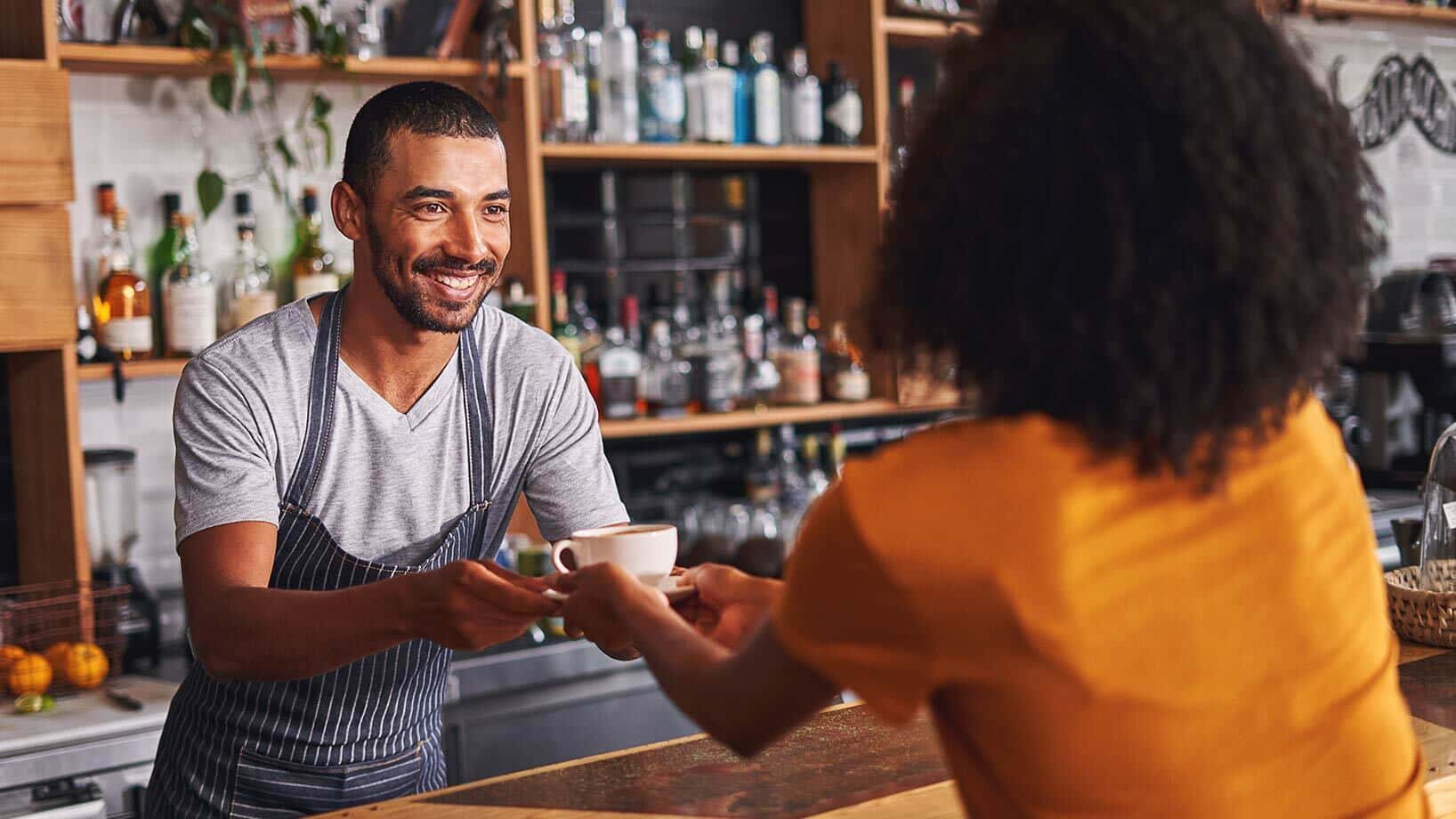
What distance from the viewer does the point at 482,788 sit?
1415mm

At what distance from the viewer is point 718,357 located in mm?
3201

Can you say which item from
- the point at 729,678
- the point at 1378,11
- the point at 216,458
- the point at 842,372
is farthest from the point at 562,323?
the point at 1378,11

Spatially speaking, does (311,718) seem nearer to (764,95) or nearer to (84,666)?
(84,666)

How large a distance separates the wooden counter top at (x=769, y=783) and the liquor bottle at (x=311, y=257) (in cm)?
152

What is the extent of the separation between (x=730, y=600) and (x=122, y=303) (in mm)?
1762


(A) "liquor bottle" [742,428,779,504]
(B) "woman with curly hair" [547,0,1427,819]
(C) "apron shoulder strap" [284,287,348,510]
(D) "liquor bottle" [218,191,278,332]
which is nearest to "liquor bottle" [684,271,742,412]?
(A) "liquor bottle" [742,428,779,504]

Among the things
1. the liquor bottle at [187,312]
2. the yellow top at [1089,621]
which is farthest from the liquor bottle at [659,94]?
the yellow top at [1089,621]

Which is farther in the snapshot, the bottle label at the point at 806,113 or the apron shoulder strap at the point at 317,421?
the bottle label at the point at 806,113

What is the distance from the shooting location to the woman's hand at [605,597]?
1089 millimetres

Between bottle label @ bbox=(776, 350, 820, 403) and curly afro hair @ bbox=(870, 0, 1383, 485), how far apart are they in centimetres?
245

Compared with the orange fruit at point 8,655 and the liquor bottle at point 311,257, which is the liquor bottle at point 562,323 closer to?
the liquor bottle at point 311,257

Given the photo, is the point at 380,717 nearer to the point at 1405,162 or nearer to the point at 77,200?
the point at 77,200

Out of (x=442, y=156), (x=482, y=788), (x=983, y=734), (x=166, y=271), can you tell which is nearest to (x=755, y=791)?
(x=482, y=788)

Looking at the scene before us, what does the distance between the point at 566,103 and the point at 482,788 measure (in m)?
1.87
